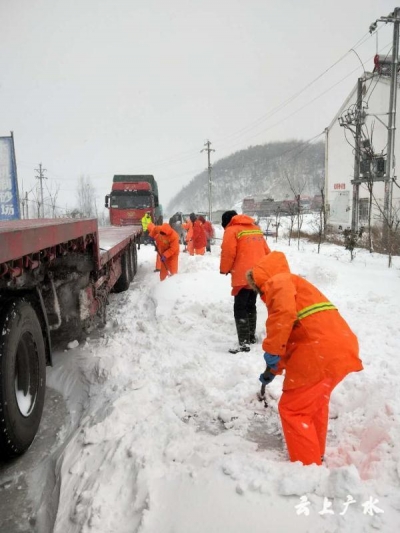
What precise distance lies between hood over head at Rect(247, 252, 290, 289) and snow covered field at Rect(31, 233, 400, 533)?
1.09 meters

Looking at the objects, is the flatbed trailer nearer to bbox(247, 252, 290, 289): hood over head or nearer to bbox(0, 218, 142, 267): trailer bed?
bbox(0, 218, 142, 267): trailer bed

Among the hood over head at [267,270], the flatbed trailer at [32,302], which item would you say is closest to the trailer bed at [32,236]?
the flatbed trailer at [32,302]

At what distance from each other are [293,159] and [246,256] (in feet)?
389

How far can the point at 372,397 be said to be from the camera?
331 cm

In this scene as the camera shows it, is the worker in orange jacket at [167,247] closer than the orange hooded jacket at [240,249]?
No

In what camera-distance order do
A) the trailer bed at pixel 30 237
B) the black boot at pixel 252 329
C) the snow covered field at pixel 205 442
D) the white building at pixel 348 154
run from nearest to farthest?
the snow covered field at pixel 205 442 < the trailer bed at pixel 30 237 < the black boot at pixel 252 329 < the white building at pixel 348 154

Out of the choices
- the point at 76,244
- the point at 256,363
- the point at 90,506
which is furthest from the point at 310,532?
the point at 76,244

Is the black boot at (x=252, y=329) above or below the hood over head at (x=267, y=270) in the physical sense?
below

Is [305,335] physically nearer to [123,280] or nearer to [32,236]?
[32,236]

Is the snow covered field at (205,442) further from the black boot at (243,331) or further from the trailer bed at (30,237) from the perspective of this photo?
the trailer bed at (30,237)

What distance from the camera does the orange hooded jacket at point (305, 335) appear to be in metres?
2.59

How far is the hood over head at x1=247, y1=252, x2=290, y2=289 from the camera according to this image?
2.87 m

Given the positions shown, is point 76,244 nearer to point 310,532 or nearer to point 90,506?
point 90,506

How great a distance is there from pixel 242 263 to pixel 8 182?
7.51 metres
